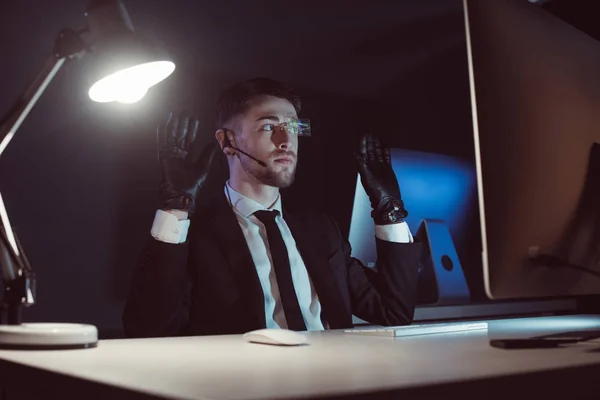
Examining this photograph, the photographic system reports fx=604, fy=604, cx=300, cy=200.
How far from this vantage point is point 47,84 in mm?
1101

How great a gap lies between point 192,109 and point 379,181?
0.73 meters

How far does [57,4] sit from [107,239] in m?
0.74

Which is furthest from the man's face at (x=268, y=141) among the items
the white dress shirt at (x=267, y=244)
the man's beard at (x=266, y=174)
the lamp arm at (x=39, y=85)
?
the lamp arm at (x=39, y=85)

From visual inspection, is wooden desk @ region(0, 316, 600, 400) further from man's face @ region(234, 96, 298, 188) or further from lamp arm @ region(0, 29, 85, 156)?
man's face @ region(234, 96, 298, 188)

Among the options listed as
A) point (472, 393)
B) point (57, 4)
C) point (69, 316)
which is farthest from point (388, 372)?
point (57, 4)

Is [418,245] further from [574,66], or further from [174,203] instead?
[574,66]

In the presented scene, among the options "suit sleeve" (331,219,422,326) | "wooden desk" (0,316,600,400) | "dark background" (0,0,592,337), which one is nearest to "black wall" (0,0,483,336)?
"dark background" (0,0,592,337)

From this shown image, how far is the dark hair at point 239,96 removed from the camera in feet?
7.12

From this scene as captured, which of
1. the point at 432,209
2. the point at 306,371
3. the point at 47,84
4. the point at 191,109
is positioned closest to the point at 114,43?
the point at 47,84

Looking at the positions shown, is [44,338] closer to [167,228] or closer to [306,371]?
[306,371]

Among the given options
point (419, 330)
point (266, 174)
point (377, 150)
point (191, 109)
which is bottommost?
point (419, 330)

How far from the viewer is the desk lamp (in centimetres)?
93

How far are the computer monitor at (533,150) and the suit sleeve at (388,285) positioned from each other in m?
1.15

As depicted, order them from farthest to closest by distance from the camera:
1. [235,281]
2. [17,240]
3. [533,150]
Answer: [235,281], [17,240], [533,150]
